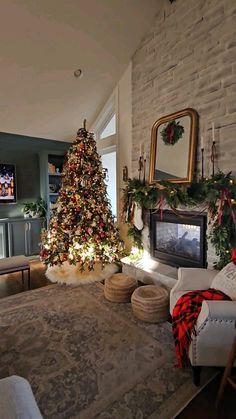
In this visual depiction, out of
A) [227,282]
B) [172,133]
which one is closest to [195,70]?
[172,133]

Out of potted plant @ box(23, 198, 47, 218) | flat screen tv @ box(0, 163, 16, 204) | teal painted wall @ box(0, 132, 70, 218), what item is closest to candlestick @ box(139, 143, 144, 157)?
teal painted wall @ box(0, 132, 70, 218)

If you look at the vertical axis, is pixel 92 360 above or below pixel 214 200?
below

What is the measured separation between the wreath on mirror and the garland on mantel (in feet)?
1.86

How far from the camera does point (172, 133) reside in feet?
9.99

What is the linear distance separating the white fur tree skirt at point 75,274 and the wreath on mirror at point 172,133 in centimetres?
203

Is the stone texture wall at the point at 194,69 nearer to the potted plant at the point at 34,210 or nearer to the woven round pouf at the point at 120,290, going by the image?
the woven round pouf at the point at 120,290

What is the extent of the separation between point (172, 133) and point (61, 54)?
188 cm

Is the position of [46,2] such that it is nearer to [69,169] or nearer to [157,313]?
[69,169]

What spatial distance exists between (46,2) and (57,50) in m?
0.56

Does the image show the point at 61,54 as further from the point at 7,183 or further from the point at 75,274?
the point at 75,274

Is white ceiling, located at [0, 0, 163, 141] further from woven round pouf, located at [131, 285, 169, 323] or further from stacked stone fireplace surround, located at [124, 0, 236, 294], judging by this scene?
woven round pouf, located at [131, 285, 169, 323]

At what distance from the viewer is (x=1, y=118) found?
3947 mm

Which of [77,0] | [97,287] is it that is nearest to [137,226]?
[97,287]

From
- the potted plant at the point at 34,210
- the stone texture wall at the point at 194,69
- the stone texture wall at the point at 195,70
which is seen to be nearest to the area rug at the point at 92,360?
the stone texture wall at the point at 195,70
